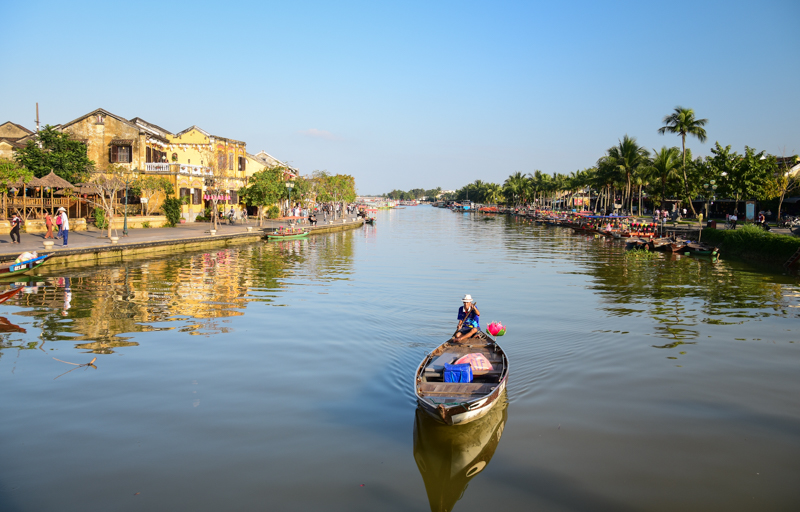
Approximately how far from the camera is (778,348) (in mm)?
15852

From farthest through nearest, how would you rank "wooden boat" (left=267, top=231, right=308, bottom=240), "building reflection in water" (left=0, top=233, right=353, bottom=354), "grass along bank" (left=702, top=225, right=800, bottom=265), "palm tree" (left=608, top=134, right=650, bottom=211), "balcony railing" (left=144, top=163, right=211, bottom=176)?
"palm tree" (left=608, top=134, right=650, bottom=211)
"balcony railing" (left=144, top=163, right=211, bottom=176)
"wooden boat" (left=267, top=231, right=308, bottom=240)
"grass along bank" (left=702, top=225, right=800, bottom=265)
"building reflection in water" (left=0, top=233, right=353, bottom=354)

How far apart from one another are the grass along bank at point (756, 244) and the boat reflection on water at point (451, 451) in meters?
31.9

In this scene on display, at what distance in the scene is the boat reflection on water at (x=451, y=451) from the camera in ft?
27.4

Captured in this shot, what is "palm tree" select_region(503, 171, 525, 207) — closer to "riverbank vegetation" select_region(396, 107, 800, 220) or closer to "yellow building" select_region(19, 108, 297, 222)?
"riverbank vegetation" select_region(396, 107, 800, 220)

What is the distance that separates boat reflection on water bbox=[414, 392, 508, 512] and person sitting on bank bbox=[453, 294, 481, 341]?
8.22ft

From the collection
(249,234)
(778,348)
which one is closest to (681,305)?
(778,348)

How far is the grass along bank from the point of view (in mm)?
34156

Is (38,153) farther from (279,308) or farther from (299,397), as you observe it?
(299,397)

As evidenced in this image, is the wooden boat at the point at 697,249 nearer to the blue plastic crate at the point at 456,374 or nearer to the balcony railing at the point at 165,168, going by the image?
the blue plastic crate at the point at 456,374

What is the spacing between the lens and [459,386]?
34.1ft

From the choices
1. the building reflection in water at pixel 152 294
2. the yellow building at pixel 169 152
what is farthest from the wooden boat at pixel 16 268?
the yellow building at pixel 169 152

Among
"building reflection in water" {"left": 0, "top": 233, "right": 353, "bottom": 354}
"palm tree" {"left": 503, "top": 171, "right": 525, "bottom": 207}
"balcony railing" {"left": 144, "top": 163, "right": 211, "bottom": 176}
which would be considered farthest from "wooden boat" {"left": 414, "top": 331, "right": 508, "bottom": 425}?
"palm tree" {"left": 503, "top": 171, "right": 525, "bottom": 207}

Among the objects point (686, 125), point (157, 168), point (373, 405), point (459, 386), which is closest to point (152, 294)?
point (373, 405)

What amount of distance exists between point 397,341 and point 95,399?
784 cm
